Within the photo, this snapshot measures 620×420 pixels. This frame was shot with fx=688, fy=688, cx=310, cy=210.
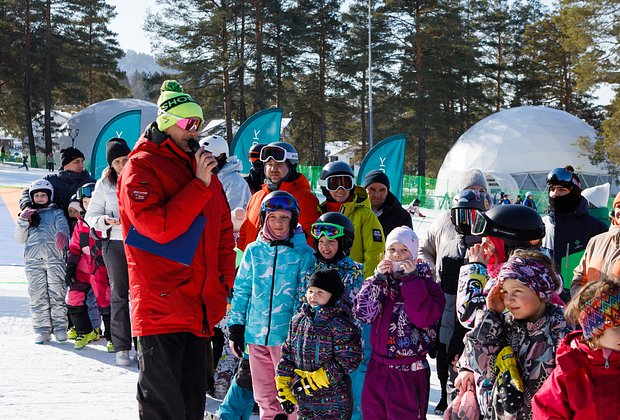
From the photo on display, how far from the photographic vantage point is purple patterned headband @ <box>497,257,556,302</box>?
2943 millimetres

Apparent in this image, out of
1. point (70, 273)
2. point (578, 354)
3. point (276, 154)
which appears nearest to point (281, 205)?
point (276, 154)

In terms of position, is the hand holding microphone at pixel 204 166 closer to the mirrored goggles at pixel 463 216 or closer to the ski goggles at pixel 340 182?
the mirrored goggles at pixel 463 216

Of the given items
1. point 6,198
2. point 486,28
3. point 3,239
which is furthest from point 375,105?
point 3,239

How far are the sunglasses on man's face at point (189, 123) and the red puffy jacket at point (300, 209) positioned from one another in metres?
1.60

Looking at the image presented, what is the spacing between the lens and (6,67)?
44.2 m

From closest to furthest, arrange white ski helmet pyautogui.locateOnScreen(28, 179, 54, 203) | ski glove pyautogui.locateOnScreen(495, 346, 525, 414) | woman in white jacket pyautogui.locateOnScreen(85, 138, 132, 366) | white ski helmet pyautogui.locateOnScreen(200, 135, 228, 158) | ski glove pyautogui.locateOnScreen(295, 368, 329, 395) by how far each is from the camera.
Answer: ski glove pyautogui.locateOnScreen(495, 346, 525, 414) → ski glove pyautogui.locateOnScreen(295, 368, 329, 395) → white ski helmet pyautogui.locateOnScreen(200, 135, 228, 158) → woman in white jacket pyautogui.locateOnScreen(85, 138, 132, 366) → white ski helmet pyautogui.locateOnScreen(28, 179, 54, 203)

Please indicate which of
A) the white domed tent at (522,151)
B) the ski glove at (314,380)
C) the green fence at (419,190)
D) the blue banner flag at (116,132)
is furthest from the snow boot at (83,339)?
the white domed tent at (522,151)

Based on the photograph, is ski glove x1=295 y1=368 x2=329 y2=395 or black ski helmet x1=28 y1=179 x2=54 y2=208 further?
black ski helmet x1=28 y1=179 x2=54 y2=208

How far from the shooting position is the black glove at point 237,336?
4160 millimetres

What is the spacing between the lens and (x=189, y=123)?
3.37 metres

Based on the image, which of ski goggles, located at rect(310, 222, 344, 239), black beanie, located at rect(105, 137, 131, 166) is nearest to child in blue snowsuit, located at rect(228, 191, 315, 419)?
ski goggles, located at rect(310, 222, 344, 239)

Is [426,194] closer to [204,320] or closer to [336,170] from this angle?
[336,170]

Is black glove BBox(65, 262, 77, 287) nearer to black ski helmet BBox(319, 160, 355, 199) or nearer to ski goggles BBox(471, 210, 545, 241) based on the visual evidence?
black ski helmet BBox(319, 160, 355, 199)

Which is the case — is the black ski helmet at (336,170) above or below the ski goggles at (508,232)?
above
